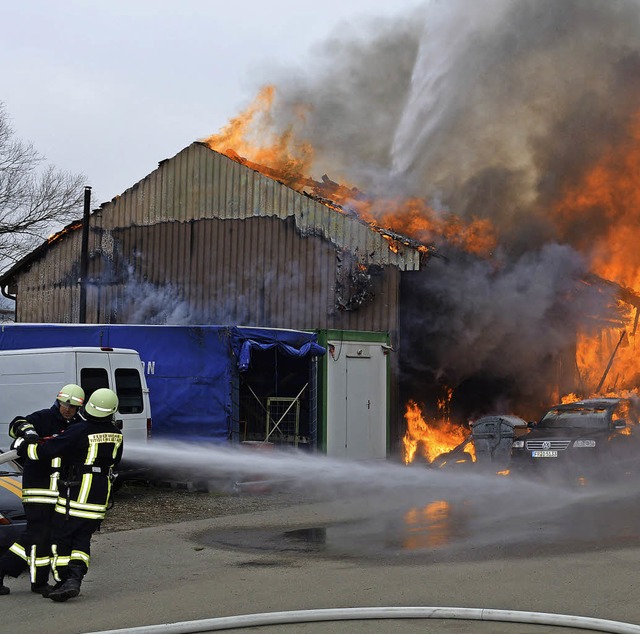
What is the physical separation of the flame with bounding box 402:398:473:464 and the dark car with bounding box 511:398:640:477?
4.30 m

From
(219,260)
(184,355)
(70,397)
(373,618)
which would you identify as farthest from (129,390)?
(219,260)

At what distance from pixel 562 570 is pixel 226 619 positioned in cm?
323

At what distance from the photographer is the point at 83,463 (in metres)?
7.16

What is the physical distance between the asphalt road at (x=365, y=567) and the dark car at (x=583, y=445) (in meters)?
2.82

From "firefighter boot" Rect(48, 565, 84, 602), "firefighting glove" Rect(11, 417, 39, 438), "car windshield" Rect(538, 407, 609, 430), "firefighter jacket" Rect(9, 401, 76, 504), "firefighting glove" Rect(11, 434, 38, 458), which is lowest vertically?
"firefighter boot" Rect(48, 565, 84, 602)

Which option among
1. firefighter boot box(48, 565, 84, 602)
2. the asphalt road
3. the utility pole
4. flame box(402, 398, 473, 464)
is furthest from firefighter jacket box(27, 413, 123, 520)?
the utility pole

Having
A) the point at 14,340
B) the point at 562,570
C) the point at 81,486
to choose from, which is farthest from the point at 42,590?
the point at 14,340

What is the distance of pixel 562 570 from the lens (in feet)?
25.7

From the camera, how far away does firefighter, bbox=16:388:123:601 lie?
7008mm

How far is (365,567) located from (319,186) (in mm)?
15987

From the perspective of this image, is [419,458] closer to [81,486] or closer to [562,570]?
[562,570]

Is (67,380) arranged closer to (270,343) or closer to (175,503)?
(175,503)

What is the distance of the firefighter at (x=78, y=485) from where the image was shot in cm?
701

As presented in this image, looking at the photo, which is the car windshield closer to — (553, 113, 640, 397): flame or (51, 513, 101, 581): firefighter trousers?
(553, 113, 640, 397): flame
